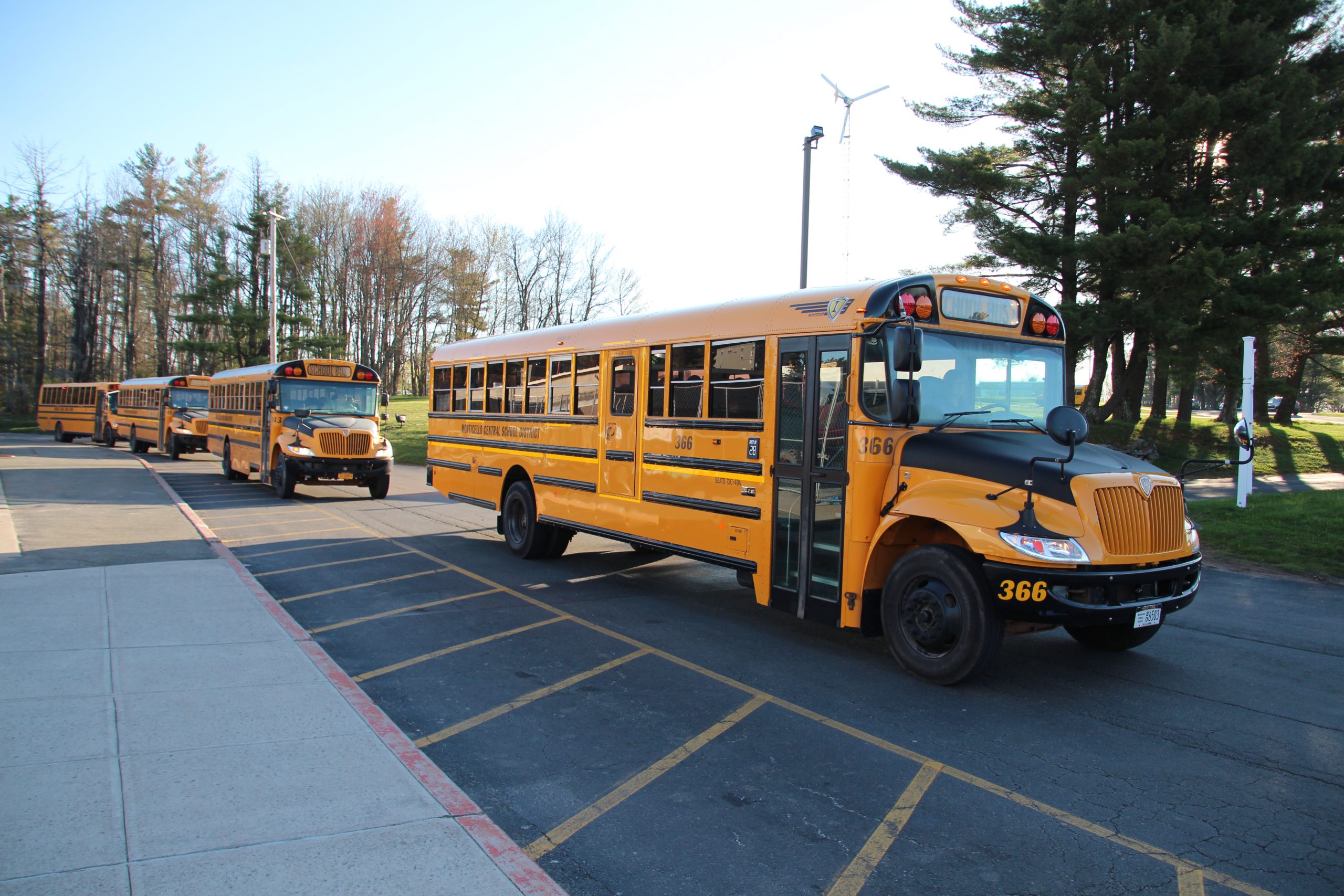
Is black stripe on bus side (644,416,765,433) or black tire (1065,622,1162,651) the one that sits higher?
black stripe on bus side (644,416,765,433)

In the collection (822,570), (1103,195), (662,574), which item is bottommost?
(662,574)

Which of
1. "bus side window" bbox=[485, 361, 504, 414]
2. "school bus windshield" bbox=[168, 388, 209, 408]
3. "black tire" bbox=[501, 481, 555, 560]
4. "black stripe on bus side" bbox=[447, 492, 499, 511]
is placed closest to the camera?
"black tire" bbox=[501, 481, 555, 560]

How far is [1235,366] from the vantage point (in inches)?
754

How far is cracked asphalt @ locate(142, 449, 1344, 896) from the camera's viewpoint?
3.32 m

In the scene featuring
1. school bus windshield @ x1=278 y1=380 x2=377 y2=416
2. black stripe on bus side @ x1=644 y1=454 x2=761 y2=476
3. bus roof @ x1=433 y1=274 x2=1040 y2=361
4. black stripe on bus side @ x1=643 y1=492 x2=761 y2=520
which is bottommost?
black stripe on bus side @ x1=643 y1=492 x2=761 y2=520

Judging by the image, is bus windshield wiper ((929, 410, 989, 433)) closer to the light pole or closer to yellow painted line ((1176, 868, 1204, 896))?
yellow painted line ((1176, 868, 1204, 896))

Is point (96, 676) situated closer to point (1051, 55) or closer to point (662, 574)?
point (662, 574)

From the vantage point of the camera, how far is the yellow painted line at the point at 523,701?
4570 mm

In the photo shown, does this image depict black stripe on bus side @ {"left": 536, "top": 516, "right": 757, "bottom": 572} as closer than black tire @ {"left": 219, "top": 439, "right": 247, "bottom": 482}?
Yes

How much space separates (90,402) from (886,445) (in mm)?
41365

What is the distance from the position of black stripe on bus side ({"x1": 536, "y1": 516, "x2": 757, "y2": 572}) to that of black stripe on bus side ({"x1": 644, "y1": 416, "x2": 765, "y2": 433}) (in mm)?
1090

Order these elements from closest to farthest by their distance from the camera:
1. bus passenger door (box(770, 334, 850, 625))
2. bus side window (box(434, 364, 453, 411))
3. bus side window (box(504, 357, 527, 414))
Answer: bus passenger door (box(770, 334, 850, 625)), bus side window (box(504, 357, 527, 414)), bus side window (box(434, 364, 453, 411))

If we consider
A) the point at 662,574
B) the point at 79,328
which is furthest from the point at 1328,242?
the point at 79,328

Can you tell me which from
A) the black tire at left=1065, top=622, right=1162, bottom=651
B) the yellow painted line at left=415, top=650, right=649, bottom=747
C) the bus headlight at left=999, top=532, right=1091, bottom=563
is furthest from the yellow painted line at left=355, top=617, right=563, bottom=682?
the black tire at left=1065, top=622, right=1162, bottom=651
